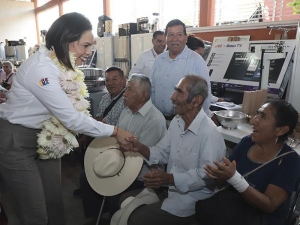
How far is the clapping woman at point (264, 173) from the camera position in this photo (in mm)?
1185

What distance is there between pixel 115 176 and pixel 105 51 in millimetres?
4696

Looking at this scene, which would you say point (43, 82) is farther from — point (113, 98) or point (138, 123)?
point (113, 98)

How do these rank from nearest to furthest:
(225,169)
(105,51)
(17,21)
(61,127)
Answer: (225,169) < (61,127) < (105,51) < (17,21)

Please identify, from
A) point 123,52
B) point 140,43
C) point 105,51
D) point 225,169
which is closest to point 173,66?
point 225,169

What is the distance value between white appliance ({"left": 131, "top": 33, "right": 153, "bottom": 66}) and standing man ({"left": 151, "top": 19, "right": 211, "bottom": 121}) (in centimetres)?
221

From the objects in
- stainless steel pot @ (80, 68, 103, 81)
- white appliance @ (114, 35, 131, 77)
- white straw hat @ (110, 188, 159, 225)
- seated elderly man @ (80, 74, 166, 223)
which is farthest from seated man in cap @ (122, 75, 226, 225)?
white appliance @ (114, 35, 131, 77)

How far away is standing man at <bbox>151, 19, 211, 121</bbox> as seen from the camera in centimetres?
247

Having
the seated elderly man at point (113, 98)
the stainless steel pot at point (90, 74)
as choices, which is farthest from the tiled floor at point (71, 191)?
the stainless steel pot at point (90, 74)

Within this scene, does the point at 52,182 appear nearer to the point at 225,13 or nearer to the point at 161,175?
the point at 161,175

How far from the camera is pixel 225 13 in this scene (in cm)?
436

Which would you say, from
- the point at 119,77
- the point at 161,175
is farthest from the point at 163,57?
the point at 161,175

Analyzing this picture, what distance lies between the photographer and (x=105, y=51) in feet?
19.9

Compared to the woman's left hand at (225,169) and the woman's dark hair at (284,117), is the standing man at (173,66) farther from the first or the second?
the woman's left hand at (225,169)

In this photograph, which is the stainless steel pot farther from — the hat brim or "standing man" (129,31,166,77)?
the hat brim
